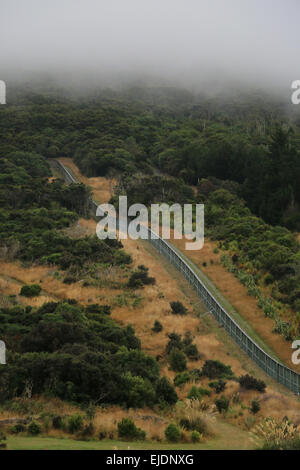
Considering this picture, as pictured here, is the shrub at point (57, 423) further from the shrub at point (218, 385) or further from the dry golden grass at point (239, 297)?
A: the dry golden grass at point (239, 297)

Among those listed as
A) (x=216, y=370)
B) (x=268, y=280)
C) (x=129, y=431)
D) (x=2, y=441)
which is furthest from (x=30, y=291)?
(x=2, y=441)

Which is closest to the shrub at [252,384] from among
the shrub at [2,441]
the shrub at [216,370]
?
the shrub at [216,370]

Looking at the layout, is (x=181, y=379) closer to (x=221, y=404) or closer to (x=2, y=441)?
(x=221, y=404)
